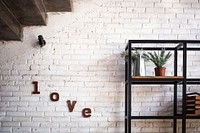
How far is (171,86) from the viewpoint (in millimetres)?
4594

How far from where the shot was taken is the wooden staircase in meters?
3.82

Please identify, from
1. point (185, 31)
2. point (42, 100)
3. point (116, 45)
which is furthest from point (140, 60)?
point (42, 100)

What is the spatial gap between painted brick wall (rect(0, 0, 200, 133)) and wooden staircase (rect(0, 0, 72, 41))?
4.5 inches

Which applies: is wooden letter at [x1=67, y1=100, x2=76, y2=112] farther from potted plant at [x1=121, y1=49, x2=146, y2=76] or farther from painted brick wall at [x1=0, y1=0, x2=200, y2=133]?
potted plant at [x1=121, y1=49, x2=146, y2=76]

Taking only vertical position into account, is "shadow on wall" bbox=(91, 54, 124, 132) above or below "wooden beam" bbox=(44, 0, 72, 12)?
below

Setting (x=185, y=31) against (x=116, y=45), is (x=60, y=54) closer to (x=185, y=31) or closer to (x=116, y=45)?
(x=116, y=45)

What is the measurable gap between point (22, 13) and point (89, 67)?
106 cm

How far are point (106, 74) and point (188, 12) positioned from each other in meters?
1.33

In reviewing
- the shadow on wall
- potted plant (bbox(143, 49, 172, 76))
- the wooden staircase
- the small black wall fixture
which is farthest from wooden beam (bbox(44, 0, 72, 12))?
potted plant (bbox(143, 49, 172, 76))

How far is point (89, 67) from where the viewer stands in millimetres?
4594

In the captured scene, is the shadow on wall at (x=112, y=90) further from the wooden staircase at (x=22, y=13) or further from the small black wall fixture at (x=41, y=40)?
the wooden staircase at (x=22, y=13)

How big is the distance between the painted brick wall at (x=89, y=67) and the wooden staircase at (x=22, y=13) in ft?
0.38

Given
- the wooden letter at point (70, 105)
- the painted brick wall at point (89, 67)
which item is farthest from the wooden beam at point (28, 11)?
the wooden letter at point (70, 105)

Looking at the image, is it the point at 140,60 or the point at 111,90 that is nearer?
the point at 140,60
